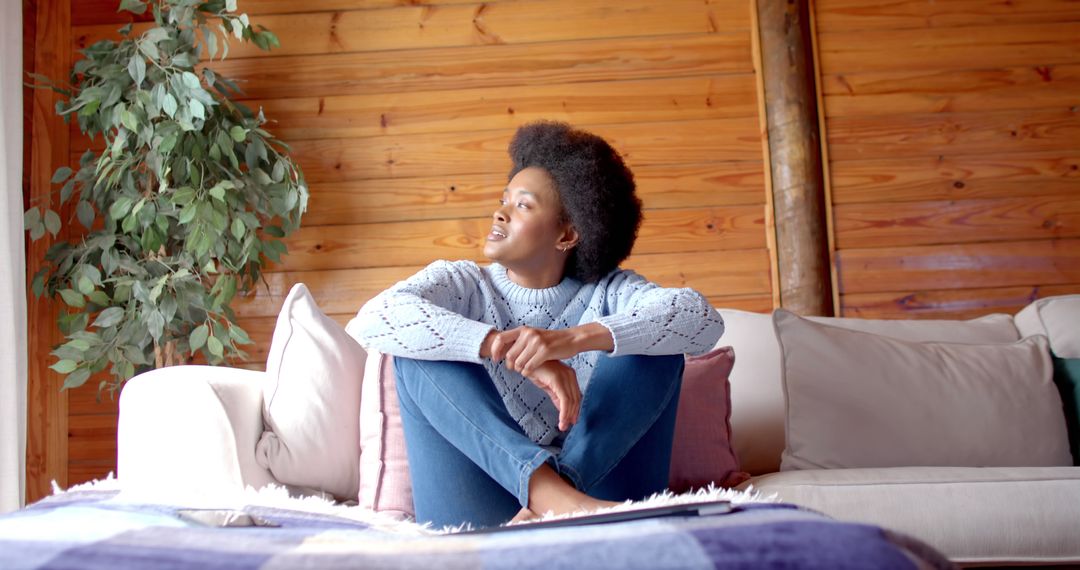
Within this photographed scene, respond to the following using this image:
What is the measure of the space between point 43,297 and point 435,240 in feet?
3.63

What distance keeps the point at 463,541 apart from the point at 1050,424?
1764 mm

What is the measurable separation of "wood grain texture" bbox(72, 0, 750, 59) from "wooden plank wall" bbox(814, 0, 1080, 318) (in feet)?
1.40

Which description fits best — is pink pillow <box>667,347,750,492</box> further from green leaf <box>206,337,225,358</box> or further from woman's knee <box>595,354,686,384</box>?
green leaf <box>206,337,225,358</box>

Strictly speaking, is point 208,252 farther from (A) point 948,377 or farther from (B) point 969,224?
(B) point 969,224

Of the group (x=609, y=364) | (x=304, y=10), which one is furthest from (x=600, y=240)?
(x=304, y=10)

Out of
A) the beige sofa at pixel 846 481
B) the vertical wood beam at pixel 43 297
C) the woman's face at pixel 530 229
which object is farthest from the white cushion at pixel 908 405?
the vertical wood beam at pixel 43 297

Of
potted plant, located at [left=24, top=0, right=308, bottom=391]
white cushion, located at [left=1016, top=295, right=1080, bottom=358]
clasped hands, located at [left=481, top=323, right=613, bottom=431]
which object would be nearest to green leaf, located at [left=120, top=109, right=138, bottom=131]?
potted plant, located at [left=24, top=0, right=308, bottom=391]

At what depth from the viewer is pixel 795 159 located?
2.83 m

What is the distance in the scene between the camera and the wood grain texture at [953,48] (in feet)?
9.57

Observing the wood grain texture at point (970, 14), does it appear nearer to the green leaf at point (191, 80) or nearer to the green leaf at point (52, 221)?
the green leaf at point (191, 80)

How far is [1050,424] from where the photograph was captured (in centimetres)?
210

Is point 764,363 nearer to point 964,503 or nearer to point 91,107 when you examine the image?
point 964,503

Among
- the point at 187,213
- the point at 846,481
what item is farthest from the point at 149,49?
the point at 846,481

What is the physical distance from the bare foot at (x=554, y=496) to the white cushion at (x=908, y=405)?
0.86m
